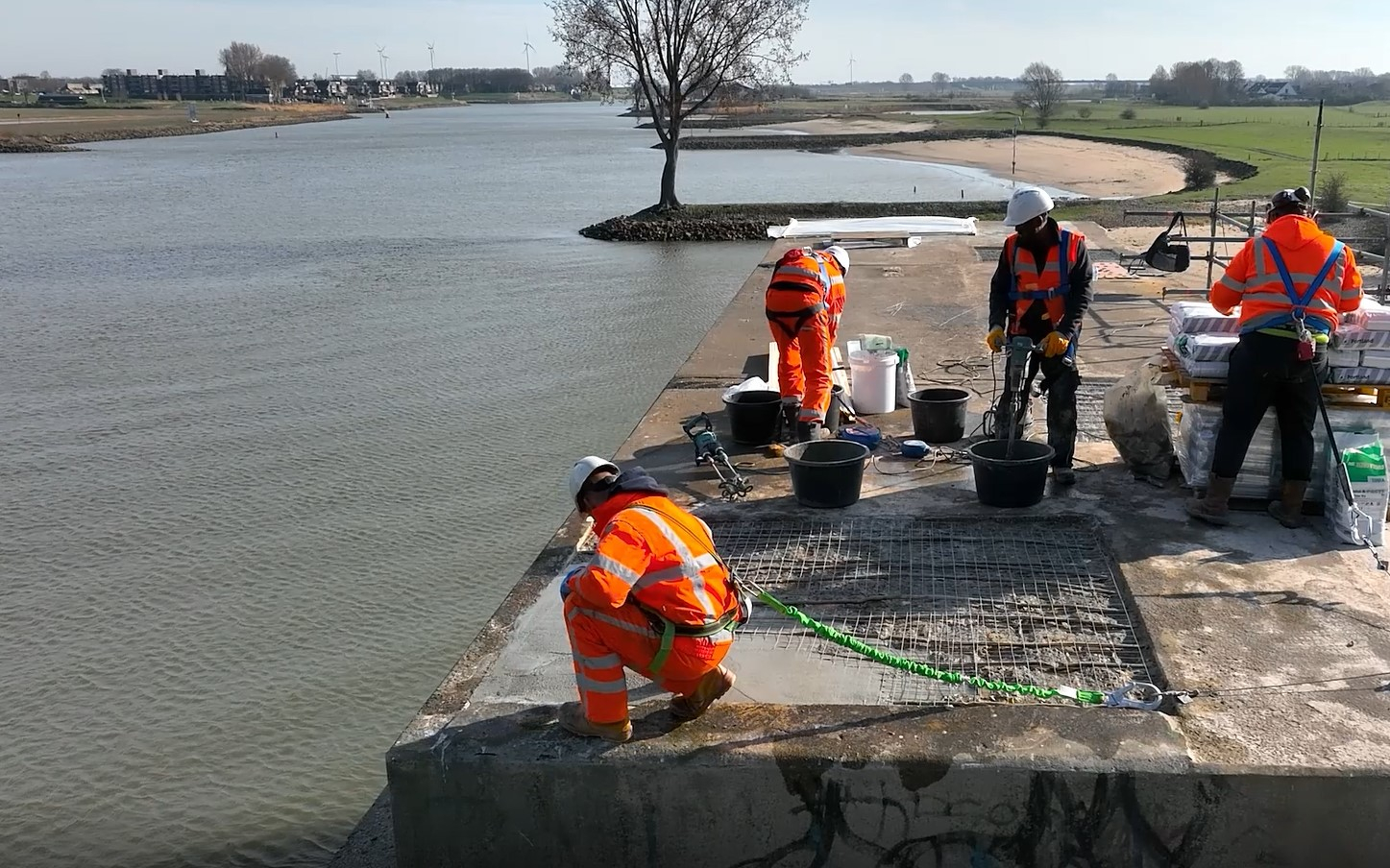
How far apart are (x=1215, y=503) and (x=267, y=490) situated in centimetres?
719

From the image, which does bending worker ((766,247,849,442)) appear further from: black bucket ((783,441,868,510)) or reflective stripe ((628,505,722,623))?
reflective stripe ((628,505,722,623))

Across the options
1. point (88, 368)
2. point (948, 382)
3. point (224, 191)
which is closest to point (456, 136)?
point (224, 191)

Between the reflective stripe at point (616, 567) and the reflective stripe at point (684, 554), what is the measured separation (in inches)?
7.5

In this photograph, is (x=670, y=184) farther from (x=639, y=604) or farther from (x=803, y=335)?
(x=639, y=604)

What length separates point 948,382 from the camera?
859cm

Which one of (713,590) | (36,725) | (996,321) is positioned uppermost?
(996,321)

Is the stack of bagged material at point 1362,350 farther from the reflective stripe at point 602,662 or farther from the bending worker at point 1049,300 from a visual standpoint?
the reflective stripe at point 602,662

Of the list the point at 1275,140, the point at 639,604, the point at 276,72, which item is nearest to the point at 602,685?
the point at 639,604

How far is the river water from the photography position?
543 centimetres

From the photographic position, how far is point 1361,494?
5000mm

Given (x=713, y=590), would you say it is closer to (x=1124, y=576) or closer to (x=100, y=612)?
(x=1124, y=576)

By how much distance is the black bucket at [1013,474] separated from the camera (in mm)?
5562

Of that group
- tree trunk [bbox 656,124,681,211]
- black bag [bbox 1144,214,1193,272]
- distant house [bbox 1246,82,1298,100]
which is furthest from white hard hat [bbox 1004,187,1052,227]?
distant house [bbox 1246,82,1298,100]

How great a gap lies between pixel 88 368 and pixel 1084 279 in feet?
39.8
